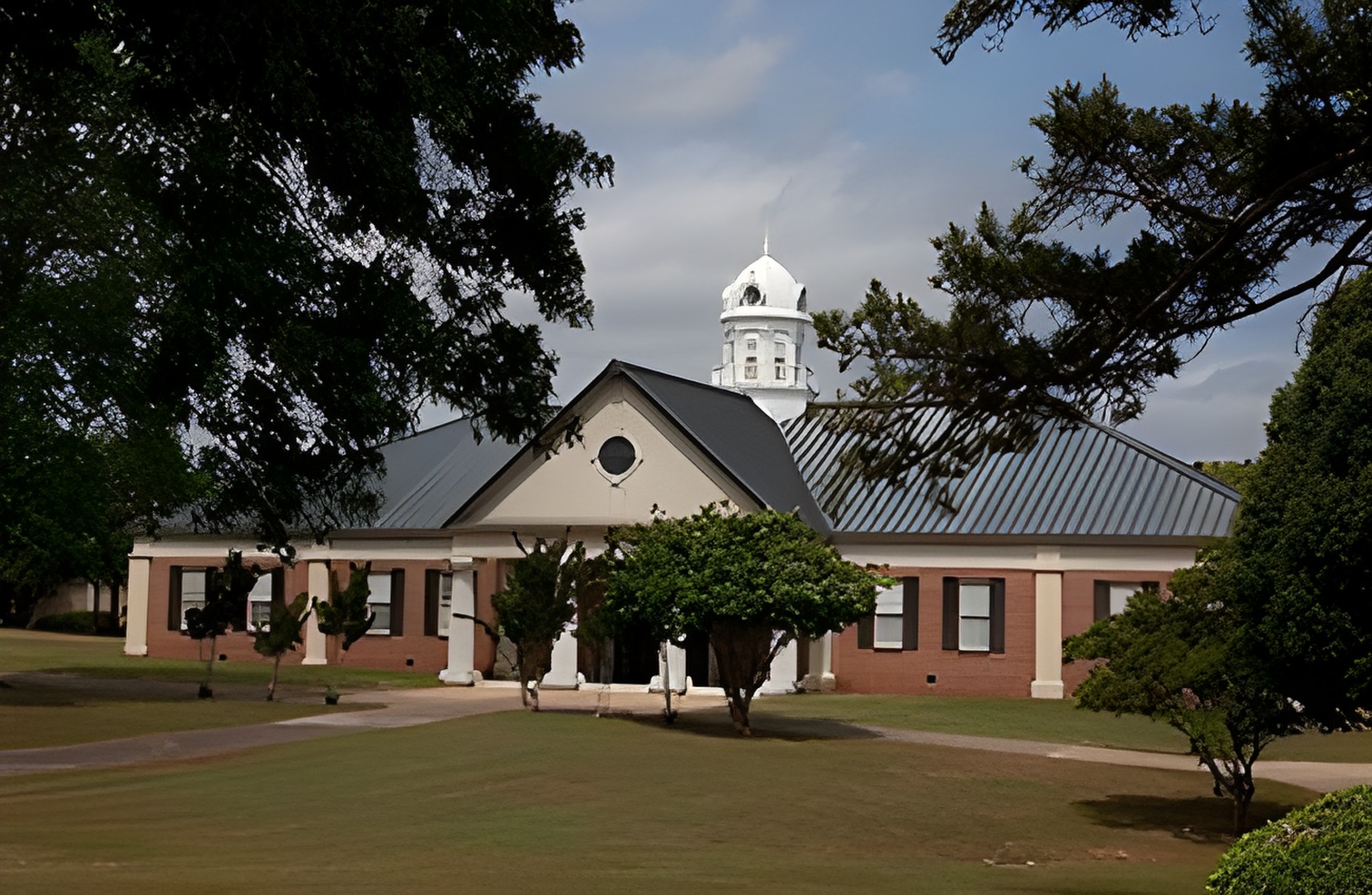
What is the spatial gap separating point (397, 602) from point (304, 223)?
2827 centimetres

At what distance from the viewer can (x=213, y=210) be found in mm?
12258

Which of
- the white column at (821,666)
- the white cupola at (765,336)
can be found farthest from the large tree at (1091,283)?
the white cupola at (765,336)

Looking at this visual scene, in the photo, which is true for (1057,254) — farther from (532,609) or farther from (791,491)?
(791,491)

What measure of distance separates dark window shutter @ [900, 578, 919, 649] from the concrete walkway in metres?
4.96

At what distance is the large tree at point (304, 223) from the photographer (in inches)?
410

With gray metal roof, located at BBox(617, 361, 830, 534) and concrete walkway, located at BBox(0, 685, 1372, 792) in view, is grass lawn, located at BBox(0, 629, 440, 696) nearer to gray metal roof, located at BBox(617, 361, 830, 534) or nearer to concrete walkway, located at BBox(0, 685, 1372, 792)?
concrete walkway, located at BBox(0, 685, 1372, 792)

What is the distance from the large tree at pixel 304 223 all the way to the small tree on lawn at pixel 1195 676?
8.08 metres

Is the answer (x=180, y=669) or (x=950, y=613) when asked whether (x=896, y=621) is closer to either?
(x=950, y=613)

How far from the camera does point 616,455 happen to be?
1366 inches

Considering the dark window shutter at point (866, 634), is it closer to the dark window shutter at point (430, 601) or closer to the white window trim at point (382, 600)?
the dark window shutter at point (430, 601)

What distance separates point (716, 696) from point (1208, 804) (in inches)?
619

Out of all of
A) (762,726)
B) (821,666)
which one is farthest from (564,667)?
(762,726)

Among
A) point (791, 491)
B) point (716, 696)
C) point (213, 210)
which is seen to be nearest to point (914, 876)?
point (213, 210)

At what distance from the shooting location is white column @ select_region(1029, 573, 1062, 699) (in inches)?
1364
